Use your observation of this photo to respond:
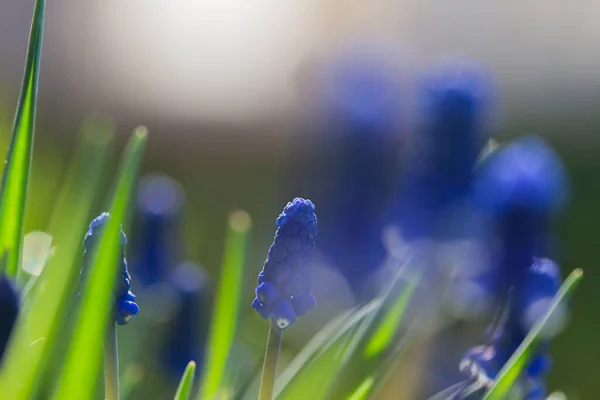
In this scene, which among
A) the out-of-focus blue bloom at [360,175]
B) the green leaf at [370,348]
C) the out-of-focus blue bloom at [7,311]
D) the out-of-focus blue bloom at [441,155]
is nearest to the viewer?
the out-of-focus blue bloom at [7,311]

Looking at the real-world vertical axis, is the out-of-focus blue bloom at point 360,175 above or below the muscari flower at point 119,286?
below

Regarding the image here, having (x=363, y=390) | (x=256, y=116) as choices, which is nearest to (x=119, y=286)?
(x=363, y=390)

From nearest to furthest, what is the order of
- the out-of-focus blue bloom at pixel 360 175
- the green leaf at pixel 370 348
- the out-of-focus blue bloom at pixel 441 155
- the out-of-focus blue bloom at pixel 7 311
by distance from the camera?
1. the out-of-focus blue bloom at pixel 7 311
2. the green leaf at pixel 370 348
3. the out-of-focus blue bloom at pixel 441 155
4. the out-of-focus blue bloom at pixel 360 175

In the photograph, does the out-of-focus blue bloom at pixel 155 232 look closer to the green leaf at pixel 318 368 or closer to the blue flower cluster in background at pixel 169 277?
the blue flower cluster in background at pixel 169 277

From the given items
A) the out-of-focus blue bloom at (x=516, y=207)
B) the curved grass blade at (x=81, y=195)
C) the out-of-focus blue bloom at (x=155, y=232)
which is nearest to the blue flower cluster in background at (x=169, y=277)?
the out-of-focus blue bloom at (x=155, y=232)

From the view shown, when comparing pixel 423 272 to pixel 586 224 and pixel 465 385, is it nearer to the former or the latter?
pixel 465 385

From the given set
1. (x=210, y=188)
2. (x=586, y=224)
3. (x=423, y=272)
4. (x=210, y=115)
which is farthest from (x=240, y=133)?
(x=423, y=272)

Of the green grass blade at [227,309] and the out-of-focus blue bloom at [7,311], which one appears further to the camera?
the green grass blade at [227,309]

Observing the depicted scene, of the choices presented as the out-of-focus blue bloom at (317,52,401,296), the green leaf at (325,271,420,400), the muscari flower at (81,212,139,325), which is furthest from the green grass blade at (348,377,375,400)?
the out-of-focus blue bloom at (317,52,401,296)
